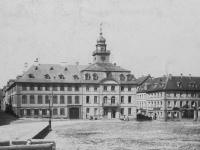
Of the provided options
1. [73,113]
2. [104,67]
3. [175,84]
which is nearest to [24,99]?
[73,113]

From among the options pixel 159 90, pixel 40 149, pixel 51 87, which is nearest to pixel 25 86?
pixel 51 87

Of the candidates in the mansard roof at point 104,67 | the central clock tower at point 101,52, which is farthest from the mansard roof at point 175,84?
the central clock tower at point 101,52

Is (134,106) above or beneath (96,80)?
beneath

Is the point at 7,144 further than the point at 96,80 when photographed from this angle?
No

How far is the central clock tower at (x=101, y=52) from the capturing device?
7873 cm

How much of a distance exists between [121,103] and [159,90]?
11966 millimetres

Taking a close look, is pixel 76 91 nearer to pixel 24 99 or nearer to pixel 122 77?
pixel 122 77

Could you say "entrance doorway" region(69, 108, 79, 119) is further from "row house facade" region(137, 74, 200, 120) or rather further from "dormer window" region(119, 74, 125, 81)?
"row house facade" region(137, 74, 200, 120)

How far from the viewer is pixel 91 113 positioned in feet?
239

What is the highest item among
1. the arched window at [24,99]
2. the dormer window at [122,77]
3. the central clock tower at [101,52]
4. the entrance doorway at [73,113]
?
the central clock tower at [101,52]

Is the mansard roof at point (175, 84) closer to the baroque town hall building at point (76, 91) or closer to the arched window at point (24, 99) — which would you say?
the baroque town hall building at point (76, 91)

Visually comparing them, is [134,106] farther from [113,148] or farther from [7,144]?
[7,144]

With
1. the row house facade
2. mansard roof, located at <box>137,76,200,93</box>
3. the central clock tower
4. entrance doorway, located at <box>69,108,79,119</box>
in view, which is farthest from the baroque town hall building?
mansard roof, located at <box>137,76,200,93</box>

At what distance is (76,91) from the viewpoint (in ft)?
238
